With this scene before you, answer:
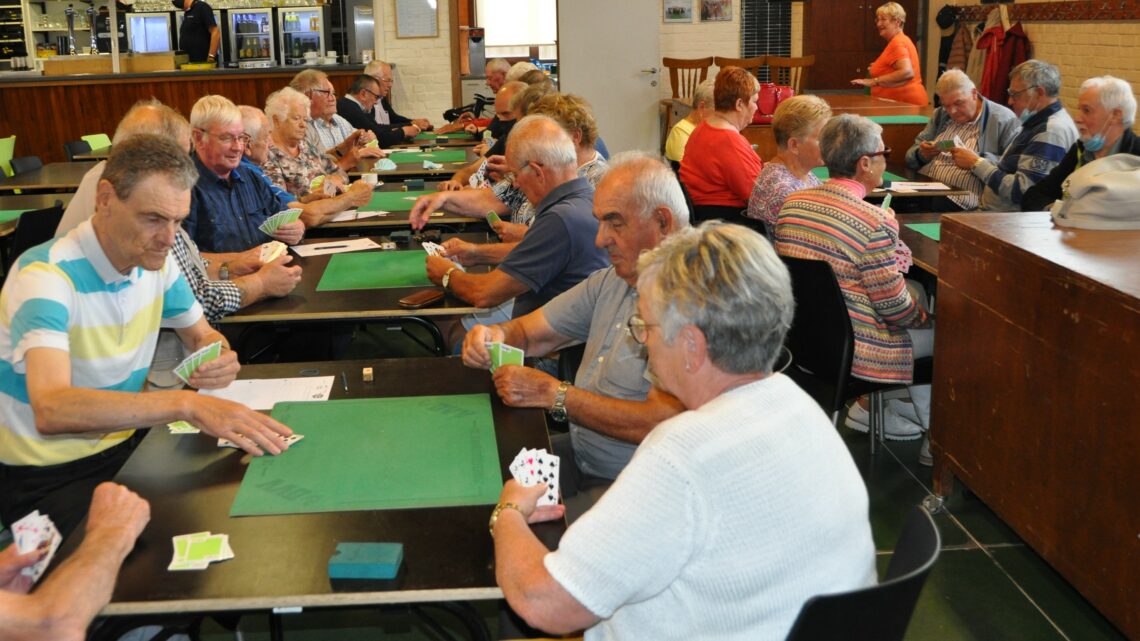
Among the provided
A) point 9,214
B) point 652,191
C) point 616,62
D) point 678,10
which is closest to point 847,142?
point 652,191

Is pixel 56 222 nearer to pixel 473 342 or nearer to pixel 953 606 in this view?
pixel 473 342

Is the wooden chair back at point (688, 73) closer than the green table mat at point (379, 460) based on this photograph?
No

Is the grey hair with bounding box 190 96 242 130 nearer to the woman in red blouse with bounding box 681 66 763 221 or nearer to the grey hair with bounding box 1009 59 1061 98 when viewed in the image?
the woman in red blouse with bounding box 681 66 763 221

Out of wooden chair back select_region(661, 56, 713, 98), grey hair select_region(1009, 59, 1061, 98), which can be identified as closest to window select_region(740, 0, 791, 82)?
wooden chair back select_region(661, 56, 713, 98)

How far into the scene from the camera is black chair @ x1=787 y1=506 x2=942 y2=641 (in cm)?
142

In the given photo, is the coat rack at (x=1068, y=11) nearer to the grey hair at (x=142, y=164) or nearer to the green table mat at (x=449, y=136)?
the green table mat at (x=449, y=136)

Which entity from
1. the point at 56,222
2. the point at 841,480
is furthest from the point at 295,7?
the point at 841,480

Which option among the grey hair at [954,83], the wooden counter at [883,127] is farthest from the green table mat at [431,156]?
the grey hair at [954,83]

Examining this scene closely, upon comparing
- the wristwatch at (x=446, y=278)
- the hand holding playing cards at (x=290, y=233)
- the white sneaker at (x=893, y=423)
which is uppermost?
the hand holding playing cards at (x=290, y=233)

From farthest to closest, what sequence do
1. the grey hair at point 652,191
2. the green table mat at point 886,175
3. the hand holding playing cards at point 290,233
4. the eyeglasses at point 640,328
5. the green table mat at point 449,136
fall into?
the green table mat at point 449,136 < the green table mat at point 886,175 < the hand holding playing cards at point 290,233 < the grey hair at point 652,191 < the eyeglasses at point 640,328

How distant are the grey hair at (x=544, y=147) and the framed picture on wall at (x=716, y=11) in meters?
8.77

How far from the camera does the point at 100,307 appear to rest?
2459 mm

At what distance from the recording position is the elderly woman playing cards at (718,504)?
145 cm

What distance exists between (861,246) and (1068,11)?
7.15 meters
